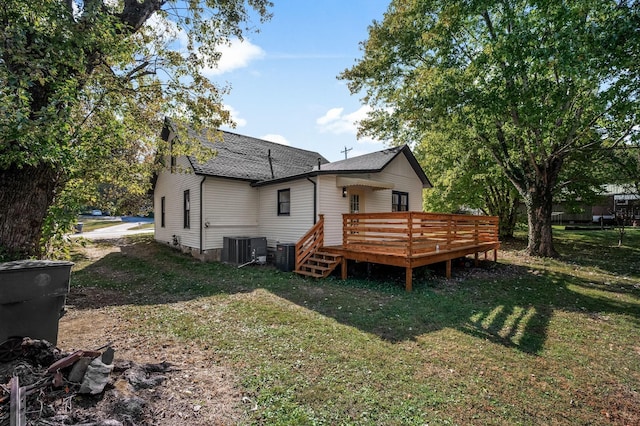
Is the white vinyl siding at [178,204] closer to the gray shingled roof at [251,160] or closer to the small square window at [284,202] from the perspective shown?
the gray shingled roof at [251,160]

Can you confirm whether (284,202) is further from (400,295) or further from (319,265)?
(400,295)

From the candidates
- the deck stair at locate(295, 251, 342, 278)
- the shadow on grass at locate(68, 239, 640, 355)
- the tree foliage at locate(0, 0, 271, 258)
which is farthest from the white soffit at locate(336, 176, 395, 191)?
the tree foliage at locate(0, 0, 271, 258)

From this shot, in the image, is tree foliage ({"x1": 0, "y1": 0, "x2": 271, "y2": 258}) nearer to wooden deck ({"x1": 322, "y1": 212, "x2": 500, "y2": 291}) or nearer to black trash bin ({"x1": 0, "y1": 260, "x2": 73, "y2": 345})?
black trash bin ({"x1": 0, "y1": 260, "x2": 73, "y2": 345})

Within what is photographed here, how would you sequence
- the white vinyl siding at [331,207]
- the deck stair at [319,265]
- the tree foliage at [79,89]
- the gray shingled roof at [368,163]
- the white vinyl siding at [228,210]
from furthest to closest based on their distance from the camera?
the white vinyl siding at [228,210]
the gray shingled roof at [368,163]
the white vinyl siding at [331,207]
the deck stair at [319,265]
the tree foliage at [79,89]

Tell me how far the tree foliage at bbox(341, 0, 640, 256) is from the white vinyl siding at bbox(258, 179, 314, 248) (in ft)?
18.9

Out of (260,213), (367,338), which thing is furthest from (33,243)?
(260,213)

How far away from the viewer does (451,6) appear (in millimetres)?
10789

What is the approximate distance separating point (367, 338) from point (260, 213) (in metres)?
8.97

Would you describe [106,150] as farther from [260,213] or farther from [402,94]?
[402,94]

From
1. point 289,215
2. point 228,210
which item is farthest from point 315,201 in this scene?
point 228,210

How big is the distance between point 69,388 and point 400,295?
245 inches

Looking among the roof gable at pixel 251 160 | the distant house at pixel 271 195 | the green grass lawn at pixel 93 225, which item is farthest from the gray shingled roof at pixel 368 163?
the green grass lawn at pixel 93 225

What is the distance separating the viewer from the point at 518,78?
10562 mm

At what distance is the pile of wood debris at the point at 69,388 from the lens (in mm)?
2268
